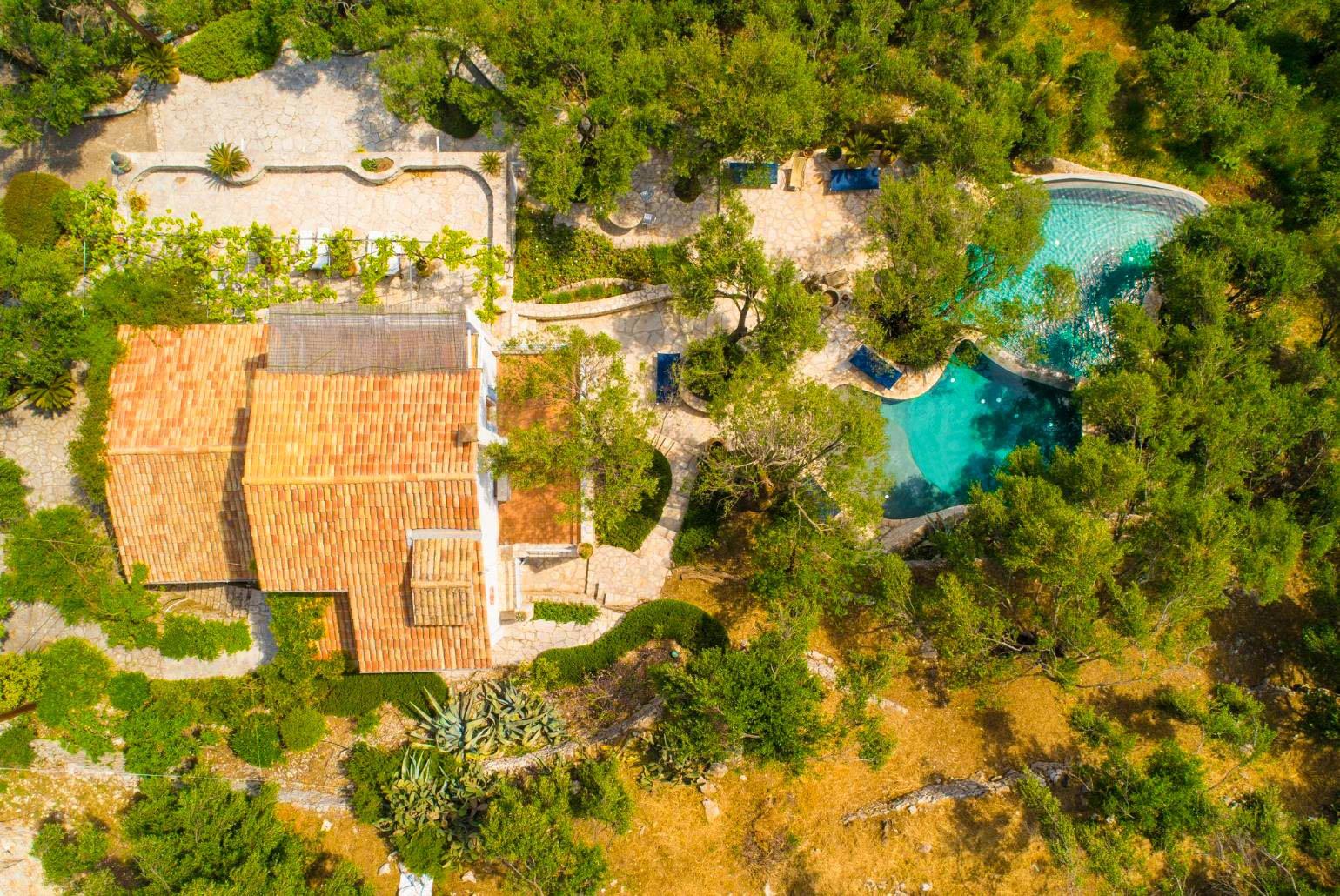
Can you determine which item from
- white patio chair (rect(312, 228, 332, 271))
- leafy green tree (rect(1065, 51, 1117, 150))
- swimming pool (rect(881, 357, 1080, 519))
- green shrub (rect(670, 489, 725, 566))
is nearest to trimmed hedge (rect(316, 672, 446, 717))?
green shrub (rect(670, 489, 725, 566))

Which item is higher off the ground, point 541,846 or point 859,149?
point 859,149

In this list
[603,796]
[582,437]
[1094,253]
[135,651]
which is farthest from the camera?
[1094,253]

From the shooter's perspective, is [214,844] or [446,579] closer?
[214,844]

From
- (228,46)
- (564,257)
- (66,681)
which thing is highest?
(228,46)

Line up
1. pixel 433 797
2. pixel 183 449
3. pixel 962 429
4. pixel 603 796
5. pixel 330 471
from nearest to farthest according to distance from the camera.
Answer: pixel 330 471
pixel 603 796
pixel 183 449
pixel 433 797
pixel 962 429

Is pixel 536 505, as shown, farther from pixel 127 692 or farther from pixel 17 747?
pixel 17 747

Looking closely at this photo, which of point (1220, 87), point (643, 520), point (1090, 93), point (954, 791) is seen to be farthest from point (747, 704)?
point (1220, 87)

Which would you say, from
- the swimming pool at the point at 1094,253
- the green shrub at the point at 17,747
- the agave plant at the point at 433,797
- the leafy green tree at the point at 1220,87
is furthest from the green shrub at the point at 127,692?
the leafy green tree at the point at 1220,87
